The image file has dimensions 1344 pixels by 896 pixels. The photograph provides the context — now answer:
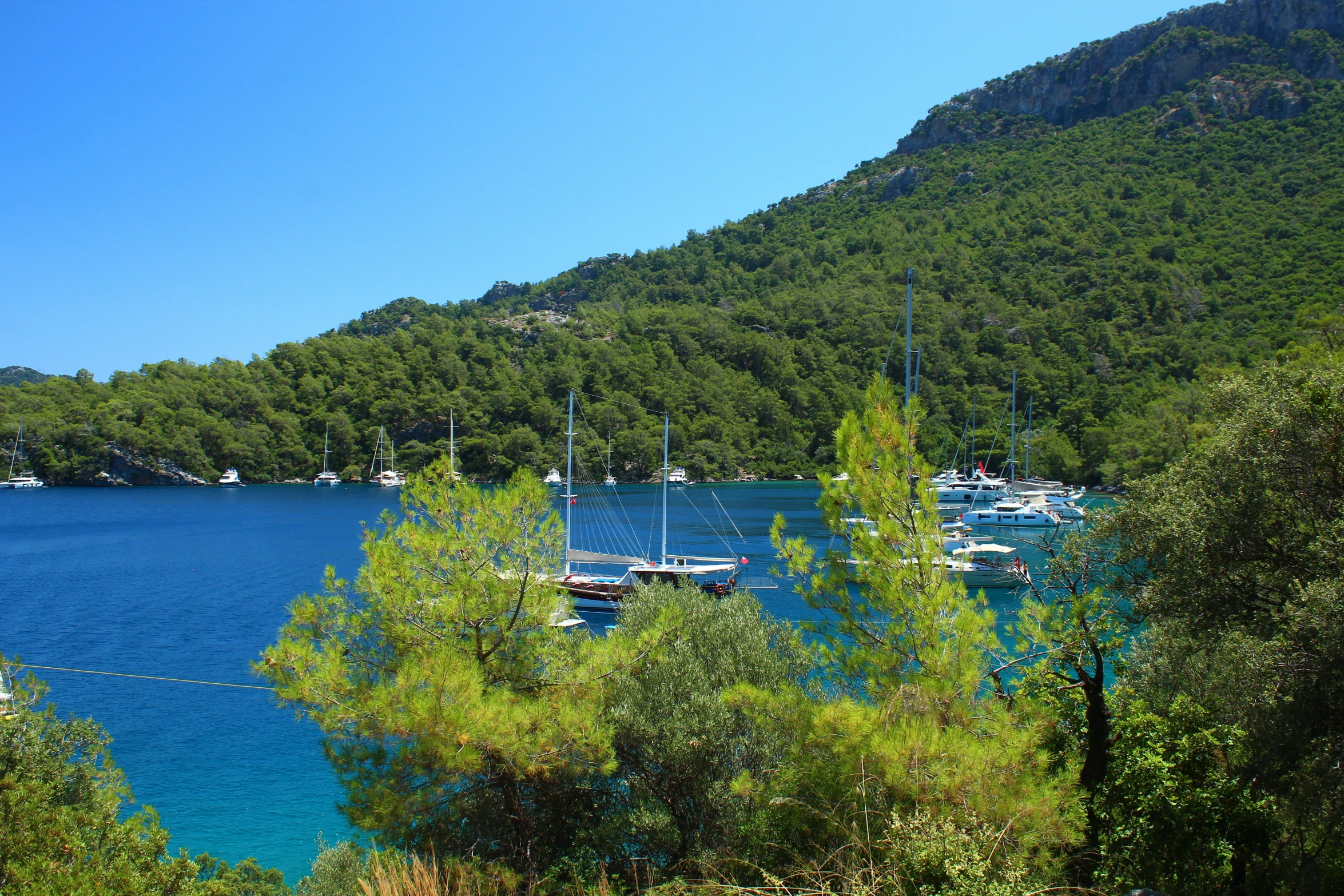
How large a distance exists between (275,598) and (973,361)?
84.4 meters

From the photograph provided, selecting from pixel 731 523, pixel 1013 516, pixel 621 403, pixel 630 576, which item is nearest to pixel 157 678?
pixel 630 576

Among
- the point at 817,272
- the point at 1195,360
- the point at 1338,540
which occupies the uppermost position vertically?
the point at 817,272

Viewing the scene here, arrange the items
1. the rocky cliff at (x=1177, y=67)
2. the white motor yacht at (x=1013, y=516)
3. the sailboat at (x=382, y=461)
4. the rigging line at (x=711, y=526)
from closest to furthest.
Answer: the rigging line at (x=711, y=526) → the white motor yacht at (x=1013, y=516) → the sailboat at (x=382, y=461) → the rocky cliff at (x=1177, y=67)

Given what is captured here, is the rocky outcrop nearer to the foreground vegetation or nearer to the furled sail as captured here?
the furled sail

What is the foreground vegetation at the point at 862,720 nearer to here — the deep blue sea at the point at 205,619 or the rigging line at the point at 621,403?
the deep blue sea at the point at 205,619

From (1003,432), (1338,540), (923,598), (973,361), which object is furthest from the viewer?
(973,361)

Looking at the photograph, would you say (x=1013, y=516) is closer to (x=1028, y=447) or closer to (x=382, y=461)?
(x=1028, y=447)

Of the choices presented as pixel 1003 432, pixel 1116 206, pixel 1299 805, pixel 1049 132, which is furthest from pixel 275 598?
pixel 1049 132

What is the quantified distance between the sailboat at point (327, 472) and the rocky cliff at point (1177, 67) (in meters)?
114

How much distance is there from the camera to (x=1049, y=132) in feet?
423

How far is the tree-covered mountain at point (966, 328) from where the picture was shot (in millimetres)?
85062

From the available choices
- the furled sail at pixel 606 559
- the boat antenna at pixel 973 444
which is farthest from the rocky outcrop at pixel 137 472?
the boat antenna at pixel 973 444

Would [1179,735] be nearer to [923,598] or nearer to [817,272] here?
[923,598]

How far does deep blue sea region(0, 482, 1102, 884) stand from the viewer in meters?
16.9
